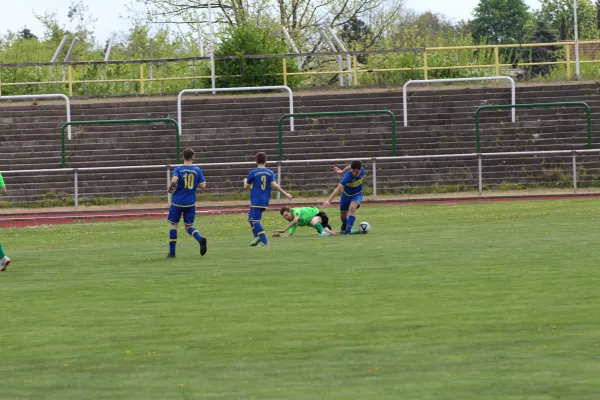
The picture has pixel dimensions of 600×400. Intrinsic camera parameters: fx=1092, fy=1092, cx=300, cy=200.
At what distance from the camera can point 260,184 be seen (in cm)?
1864

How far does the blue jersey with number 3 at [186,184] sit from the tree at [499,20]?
10226 centimetres

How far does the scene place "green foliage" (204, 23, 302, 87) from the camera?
42.8 meters

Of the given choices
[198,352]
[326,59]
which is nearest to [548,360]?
[198,352]

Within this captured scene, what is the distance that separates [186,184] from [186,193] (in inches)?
6.6

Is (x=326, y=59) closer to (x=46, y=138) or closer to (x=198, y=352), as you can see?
(x=46, y=138)

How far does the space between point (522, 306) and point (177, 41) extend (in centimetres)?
5147

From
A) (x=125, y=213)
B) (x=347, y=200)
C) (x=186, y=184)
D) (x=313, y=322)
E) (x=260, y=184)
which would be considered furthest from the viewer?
(x=125, y=213)

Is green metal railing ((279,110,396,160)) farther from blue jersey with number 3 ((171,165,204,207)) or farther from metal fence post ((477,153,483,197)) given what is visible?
blue jersey with number 3 ((171,165,204,207))

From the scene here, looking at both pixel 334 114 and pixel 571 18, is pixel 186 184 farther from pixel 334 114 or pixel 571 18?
pixel 571 18

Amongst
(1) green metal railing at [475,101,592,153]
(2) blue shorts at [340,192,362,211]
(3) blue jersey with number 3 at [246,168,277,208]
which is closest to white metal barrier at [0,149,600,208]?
(1) green metal railing at [475,101,592,153]

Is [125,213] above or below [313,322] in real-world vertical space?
above

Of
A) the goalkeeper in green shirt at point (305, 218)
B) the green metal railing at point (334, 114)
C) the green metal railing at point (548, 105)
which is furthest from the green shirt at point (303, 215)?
the green metal railing at point (548, 105)

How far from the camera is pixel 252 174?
60.8 feet

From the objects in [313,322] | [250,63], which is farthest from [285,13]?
[313,322]
